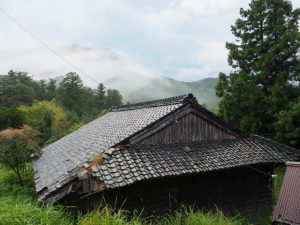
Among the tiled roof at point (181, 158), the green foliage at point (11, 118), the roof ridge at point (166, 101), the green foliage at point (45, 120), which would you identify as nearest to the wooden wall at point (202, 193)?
the tiled roof at point (181, 158)

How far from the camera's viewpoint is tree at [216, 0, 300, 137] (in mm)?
18250

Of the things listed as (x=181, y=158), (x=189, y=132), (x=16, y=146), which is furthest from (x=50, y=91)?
(x=181, y=158)

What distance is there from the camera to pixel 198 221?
698cm

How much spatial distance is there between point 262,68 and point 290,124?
13.0ft

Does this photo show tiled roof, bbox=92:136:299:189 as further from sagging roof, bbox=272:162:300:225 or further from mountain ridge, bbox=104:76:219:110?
mountain ridge, bbox=104:76:219:110

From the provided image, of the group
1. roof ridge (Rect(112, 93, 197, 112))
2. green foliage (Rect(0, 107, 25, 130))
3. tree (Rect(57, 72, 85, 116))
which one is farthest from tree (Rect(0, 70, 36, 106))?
roof ridge (Rect(112, 93, 197, 112))

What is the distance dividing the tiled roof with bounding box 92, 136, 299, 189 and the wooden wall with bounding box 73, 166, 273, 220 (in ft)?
1.52

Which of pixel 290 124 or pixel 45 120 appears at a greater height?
pixel 45 120

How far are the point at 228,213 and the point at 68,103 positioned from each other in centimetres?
4394

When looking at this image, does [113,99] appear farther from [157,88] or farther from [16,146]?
[157,88]

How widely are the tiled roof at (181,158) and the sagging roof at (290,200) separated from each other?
5.13 feet

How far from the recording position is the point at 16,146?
50.6ft

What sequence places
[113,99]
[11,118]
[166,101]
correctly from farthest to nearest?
[113,99] < [11,118] < [166,101]

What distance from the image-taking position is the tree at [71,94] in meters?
51.6
